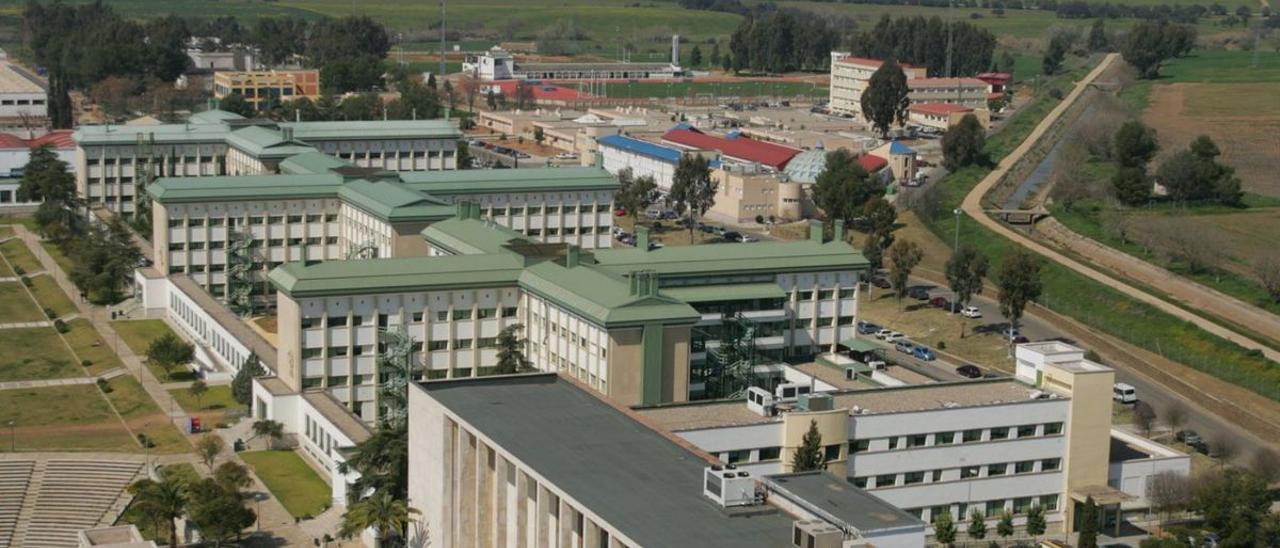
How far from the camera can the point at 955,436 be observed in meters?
43.2

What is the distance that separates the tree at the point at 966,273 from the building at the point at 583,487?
27931mm

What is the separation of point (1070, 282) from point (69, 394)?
38.4 metres

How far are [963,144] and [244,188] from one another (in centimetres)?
4643

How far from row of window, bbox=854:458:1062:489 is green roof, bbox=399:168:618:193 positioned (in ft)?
102

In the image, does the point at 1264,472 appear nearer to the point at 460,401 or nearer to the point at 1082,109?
the point at 460,401

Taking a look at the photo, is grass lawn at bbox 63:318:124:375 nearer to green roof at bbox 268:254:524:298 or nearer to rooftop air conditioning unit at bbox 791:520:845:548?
green roof at bbox 268:254:524:298

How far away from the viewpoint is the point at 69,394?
184 feet

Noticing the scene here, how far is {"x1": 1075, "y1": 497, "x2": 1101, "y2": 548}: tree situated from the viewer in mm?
40812

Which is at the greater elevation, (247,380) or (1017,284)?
(1017,284)

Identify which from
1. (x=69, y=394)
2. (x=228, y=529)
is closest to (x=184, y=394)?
(x=69, y=394)

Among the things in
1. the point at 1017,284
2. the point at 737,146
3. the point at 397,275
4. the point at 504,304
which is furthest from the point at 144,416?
the point at 737,146

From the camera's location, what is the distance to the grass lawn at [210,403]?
53.6 metres

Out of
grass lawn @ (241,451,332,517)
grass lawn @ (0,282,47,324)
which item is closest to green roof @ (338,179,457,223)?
grass lawn @ (0,282,47,324)

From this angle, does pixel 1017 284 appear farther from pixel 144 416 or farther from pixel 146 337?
pixel 146 337
